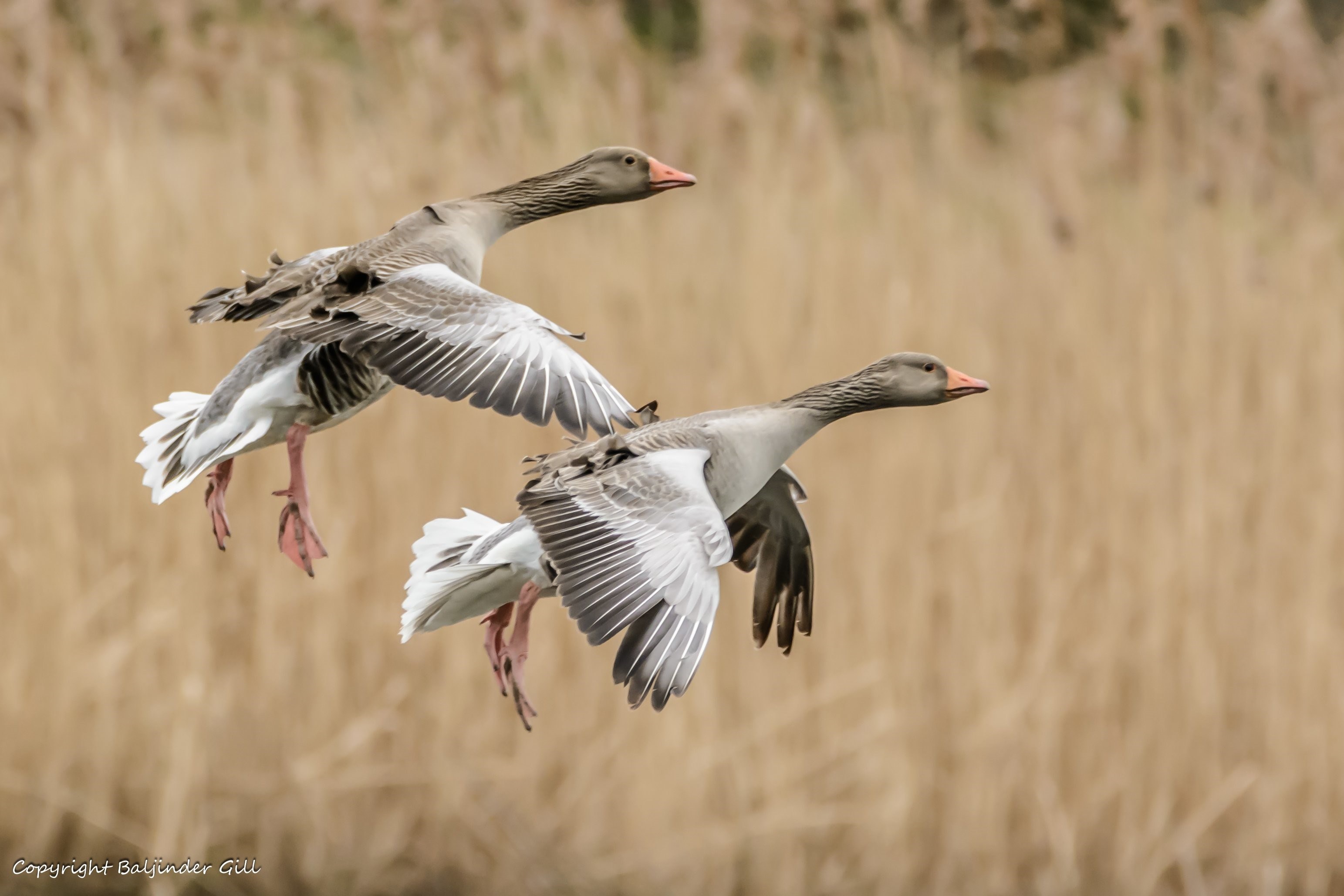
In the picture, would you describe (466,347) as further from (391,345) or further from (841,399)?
(841,399)

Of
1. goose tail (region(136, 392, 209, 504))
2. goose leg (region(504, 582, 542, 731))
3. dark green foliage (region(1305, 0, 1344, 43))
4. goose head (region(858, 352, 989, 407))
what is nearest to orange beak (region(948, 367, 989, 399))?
goose head (region(858, 352, 989, 407))

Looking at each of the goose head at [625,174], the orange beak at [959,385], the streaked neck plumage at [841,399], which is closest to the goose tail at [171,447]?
the goose head at [625,174]

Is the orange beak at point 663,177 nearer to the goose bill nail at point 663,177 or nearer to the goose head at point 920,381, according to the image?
the goose bill nail at point 663,177

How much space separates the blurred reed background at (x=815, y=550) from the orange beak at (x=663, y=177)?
2.93 m

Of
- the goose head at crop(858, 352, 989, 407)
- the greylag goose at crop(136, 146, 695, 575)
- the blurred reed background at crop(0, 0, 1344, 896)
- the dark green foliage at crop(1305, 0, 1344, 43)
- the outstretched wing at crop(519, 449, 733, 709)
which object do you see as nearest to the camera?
the outstretched wing at crop(519, 449, 733, 709)

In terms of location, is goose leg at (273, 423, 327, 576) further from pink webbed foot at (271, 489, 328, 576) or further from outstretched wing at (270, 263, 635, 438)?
outstretched wing at (270, 263, 635, 438)

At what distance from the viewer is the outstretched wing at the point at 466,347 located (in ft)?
5.56

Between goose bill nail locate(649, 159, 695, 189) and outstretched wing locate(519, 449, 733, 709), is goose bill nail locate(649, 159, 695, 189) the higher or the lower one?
the higher one

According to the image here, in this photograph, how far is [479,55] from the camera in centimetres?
402

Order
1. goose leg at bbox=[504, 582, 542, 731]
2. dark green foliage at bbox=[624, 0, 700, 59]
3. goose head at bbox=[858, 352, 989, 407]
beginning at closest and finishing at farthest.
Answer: goose leg at bbox=[504, 582, 542, 731] → goose head at bbox=[858, 352, 989, 407] → dark green foliage at bbox=[624, 0, 700, 59]

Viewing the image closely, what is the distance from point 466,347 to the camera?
5.70 feet

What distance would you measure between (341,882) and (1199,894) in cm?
310

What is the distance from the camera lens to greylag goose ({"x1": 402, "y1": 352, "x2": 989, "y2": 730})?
5.47 feet

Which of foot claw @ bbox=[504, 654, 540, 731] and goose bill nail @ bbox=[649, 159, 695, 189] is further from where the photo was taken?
goose bill nail @ bbox=[649, 159, 695, 189]
